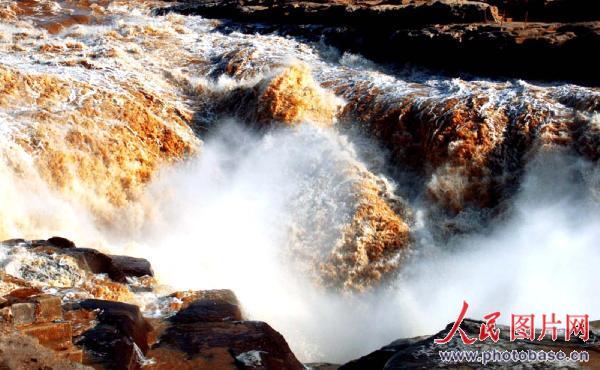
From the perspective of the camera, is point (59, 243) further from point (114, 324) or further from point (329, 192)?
point (329, 192)

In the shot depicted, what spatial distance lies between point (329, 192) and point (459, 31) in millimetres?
7331

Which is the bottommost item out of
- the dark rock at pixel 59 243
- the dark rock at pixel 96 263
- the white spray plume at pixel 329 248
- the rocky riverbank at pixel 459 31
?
the white spray plume at pixel 329 248

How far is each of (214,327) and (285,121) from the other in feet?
21.6

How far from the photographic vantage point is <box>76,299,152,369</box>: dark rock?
462 centimetres

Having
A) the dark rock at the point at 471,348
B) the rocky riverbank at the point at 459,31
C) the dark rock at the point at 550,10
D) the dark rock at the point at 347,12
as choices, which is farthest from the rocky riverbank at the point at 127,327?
the dark rock at the point at 550,10

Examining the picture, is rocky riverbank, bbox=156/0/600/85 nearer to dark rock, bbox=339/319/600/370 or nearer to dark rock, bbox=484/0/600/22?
dark rock, bbox=484/0/600/22

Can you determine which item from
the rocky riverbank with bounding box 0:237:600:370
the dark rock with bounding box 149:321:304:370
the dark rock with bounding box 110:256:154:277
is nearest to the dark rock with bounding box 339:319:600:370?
the rocky riverbank with bounding box 0:237:600:370

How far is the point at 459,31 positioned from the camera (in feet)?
48.6

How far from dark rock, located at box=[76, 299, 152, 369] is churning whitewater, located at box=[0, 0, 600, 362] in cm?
296

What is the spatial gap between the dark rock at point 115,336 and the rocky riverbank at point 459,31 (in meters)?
11.1

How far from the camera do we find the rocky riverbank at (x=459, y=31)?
1298 centimetres

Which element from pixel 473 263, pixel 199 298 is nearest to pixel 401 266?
pixel 473 263

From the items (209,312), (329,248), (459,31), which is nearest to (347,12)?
(459,31)

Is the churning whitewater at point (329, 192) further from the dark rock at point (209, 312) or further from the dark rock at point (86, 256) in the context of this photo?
the dark rock at point (209, 312)
